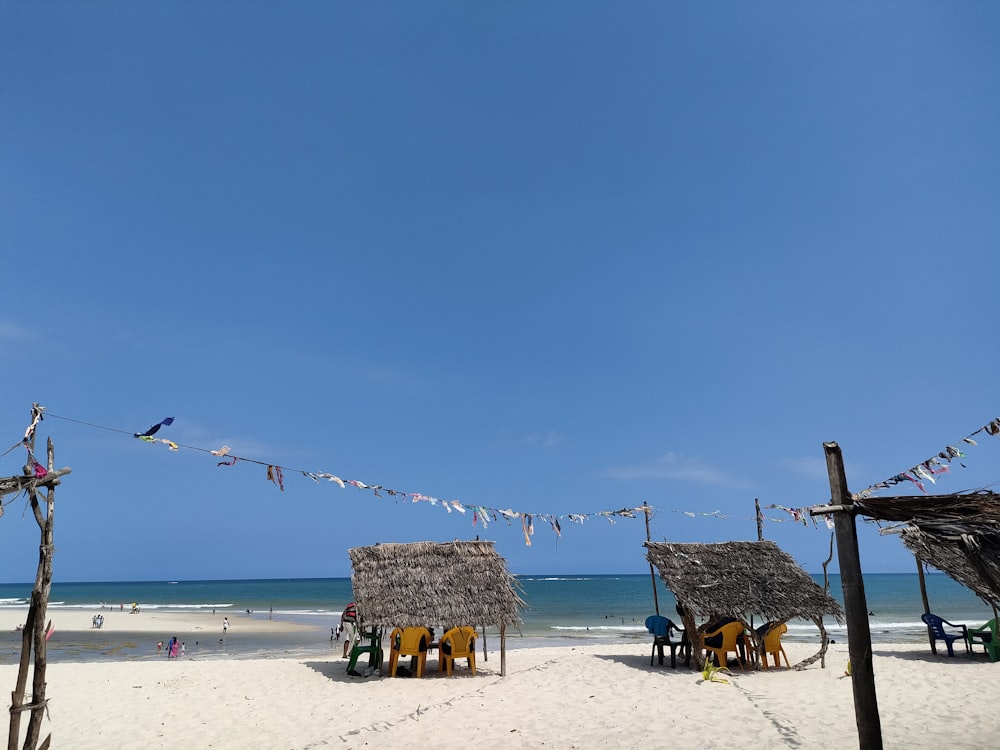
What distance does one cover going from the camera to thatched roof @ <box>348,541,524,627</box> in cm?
1284

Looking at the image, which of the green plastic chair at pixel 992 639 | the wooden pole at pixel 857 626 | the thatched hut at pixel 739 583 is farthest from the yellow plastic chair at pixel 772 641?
the wooden pole at pixel 857 626

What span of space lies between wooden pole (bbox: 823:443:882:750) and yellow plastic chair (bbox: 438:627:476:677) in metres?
8.87

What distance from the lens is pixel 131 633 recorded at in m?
31.5

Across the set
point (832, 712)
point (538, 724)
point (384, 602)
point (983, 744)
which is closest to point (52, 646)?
point (384, 602)

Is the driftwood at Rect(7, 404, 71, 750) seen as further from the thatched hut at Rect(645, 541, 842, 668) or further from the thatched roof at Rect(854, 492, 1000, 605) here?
the thatched hut at Rect(645, 541, 842, 668)

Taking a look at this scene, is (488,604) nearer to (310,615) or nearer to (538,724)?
(538,724)

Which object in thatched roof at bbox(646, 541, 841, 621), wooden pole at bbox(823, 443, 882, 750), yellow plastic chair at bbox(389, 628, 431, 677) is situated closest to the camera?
wooden pole at bbox(823, 443, 882, 750)

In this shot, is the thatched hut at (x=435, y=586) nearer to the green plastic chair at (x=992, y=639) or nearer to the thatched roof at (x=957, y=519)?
the thatched roof at (x=957, y=519)

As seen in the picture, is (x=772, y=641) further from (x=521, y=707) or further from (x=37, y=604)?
(x=37, y=604)

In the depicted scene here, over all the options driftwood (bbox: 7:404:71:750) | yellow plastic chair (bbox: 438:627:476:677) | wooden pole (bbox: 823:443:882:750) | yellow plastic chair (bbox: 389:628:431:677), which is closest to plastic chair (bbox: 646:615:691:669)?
yellow plastic chair (bbox: 438:627:476:677)

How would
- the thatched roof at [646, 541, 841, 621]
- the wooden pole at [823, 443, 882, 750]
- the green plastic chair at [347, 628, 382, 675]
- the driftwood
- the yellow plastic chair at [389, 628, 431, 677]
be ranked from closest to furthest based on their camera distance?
the wooden pole at [823, 443, 882, 750], the driftwood, the thatched roof at [646, 541, 841, 621], the yellow plastic chair at [389, 628, 431, 677], the green plastic chair at [347, 628, 382, 675]

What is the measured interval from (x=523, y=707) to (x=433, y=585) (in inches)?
141

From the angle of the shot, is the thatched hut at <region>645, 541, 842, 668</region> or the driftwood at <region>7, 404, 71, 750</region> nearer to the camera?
the driftwood at <region>7, 404, 71, 750</region>

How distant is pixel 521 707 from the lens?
10.4 metres
